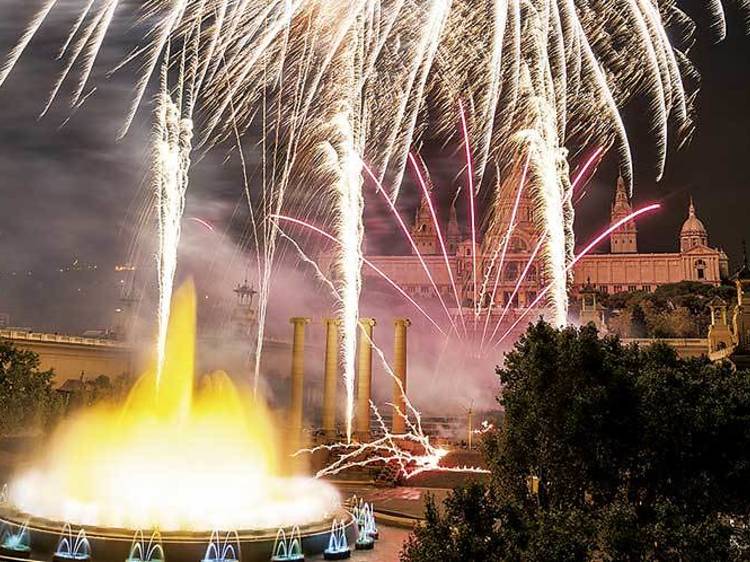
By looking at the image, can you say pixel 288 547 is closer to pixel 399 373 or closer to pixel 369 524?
pixel 369 524

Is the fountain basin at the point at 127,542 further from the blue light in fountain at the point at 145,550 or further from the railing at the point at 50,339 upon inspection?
the railing at the point at 50,339

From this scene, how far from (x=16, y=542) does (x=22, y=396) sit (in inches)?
964

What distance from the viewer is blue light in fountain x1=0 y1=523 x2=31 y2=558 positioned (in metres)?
19.2

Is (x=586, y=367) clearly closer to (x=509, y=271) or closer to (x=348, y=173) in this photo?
(x=348, y=173)

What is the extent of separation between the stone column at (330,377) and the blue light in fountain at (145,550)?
3064 cm

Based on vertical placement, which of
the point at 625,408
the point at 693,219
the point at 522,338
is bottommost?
the point at 625,408

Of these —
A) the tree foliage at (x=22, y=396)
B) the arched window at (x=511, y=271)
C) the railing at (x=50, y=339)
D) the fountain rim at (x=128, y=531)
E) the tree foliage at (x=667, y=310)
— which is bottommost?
the fountain rim at (x=128, y=531)

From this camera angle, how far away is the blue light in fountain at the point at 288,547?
1962 cm

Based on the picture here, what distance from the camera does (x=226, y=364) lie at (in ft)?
253

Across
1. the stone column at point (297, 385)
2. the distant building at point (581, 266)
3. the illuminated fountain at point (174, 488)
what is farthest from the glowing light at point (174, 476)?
the distant building at point (581, 266)

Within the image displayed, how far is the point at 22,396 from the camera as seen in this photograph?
41.8 meters

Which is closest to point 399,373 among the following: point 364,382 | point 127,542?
point 364,382

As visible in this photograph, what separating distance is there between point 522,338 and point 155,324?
63459 millimetres

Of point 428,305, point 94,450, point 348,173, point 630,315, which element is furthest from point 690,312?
point 94,450
